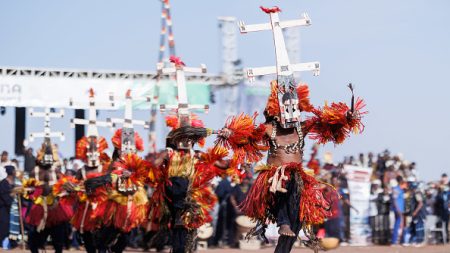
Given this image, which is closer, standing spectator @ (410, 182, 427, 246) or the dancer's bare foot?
the dancer's bare foot

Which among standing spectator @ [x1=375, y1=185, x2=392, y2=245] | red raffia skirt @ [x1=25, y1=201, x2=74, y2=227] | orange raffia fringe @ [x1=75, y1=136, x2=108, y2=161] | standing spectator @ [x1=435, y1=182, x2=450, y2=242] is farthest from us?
standing spectator @ [x1=435, y1=182, x2=450, y2=242]

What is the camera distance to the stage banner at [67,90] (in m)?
24.0

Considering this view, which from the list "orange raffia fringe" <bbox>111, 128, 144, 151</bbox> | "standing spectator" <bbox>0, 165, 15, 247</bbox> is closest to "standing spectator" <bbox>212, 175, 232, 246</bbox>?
"standing spectator" <bbox>0, 165, 15, 247</bbox>

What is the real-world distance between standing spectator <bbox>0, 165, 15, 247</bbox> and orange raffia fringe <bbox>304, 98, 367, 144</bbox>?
1142 cm

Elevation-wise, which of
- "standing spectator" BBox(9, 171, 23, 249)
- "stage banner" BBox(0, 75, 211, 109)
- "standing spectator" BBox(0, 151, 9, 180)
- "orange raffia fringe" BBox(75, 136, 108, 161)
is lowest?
"standing spectator" BBox(9, 171, 23, 249)

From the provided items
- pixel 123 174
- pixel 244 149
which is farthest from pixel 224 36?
pixel 244 149

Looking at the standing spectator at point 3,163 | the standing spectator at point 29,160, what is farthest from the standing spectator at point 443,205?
the standing spectator at point 3,163

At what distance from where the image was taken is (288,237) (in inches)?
441

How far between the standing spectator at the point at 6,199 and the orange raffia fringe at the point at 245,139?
11172 mm

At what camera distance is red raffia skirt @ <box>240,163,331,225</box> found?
443 inches

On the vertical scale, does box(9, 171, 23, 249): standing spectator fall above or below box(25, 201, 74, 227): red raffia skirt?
below

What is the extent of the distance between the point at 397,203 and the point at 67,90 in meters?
8.11

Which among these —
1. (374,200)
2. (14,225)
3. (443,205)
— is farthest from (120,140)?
(443,205)

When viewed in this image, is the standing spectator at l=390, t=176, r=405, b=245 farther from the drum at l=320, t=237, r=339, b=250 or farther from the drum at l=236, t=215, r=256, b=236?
the drum at l=236, t=215, r=256, b=236
